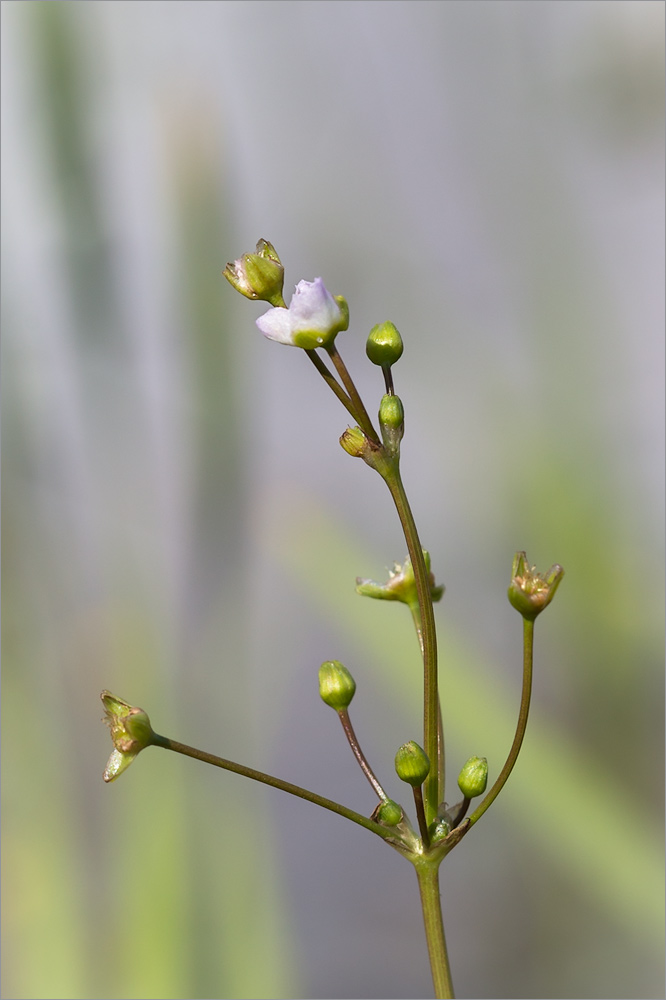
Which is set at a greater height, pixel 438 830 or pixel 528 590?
→ pixel 528 590

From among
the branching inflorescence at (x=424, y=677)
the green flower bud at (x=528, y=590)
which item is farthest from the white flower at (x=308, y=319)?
the green flower bud at (x=528, y=590)

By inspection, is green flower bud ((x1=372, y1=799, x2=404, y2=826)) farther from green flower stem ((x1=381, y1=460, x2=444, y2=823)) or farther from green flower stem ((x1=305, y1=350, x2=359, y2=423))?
green flower stem ((x1=305, y1=350, x2=359, y2=423))

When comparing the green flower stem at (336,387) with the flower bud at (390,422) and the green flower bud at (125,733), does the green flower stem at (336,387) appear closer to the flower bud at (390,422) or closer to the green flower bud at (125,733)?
the flower bud at (390,422)

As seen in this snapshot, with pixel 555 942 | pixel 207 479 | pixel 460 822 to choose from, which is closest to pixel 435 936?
pixel 460 822

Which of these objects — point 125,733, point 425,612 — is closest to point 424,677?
point 425,612

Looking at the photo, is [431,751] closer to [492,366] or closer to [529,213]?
[492,366]

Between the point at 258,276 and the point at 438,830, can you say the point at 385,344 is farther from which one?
the point at 438,830
